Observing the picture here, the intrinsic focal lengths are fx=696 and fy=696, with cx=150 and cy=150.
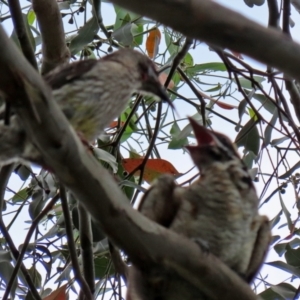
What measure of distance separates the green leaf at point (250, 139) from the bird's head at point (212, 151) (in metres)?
0.67

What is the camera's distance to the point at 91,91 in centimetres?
224

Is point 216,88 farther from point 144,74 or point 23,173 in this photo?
point 23,173

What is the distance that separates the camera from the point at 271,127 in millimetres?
2715

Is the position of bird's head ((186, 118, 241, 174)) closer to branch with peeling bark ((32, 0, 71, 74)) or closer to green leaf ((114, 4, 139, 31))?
branch with peeling bark ((32, 0, 71, 74))

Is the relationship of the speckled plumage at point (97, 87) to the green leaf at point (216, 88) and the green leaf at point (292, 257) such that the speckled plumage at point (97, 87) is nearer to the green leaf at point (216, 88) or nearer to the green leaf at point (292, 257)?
the green leaf at point (216, 88)

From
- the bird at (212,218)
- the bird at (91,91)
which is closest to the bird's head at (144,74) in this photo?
the bird at (91,91)

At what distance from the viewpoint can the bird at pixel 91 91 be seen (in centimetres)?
202

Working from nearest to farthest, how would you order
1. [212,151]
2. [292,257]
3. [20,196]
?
[212,151] < [292,257] < [20,196]

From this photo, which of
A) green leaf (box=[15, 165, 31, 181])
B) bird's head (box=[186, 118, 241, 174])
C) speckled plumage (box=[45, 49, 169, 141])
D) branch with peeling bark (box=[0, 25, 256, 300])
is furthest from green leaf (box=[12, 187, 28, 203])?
branch with peeling bark (box=[0, 25, 256, 300])

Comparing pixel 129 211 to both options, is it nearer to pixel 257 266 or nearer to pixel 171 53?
pixel 257 266

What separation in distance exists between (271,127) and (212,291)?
1174mm

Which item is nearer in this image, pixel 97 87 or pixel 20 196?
pixel 97 87

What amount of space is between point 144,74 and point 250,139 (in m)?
0.56

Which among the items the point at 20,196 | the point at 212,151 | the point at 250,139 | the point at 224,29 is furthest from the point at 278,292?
the point at 224,29
